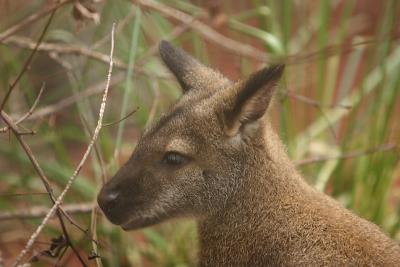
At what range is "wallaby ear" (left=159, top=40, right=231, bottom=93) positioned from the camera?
419 centimetres

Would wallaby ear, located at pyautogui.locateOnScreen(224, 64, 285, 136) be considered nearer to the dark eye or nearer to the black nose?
the dark eye

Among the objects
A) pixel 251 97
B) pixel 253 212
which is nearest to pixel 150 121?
pixel 253 212

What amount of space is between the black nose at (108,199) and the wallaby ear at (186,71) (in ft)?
2.52

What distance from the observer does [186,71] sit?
4223 mm

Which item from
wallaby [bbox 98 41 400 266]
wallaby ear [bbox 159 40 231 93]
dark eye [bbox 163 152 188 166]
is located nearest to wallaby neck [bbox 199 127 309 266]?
wallaby [bbox 98 41 400 266]

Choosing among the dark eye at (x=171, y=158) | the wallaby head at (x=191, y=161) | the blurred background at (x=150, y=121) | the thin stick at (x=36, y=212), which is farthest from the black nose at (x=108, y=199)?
the blurred background at (x=150, y=121)

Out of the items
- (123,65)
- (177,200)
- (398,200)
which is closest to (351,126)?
(398,200)

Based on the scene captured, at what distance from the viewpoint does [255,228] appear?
12.7 feet

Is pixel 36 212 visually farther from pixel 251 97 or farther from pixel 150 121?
pixel 251 97

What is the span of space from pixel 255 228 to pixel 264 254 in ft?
0.43

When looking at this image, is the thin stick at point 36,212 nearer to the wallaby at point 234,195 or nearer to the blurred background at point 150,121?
the blurred background at point 150,121

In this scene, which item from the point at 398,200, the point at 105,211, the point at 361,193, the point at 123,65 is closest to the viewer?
the point at 105,211

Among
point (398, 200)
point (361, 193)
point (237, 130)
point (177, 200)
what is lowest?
point (398, 200)

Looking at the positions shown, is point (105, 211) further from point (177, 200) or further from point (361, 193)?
point (361, 193)
